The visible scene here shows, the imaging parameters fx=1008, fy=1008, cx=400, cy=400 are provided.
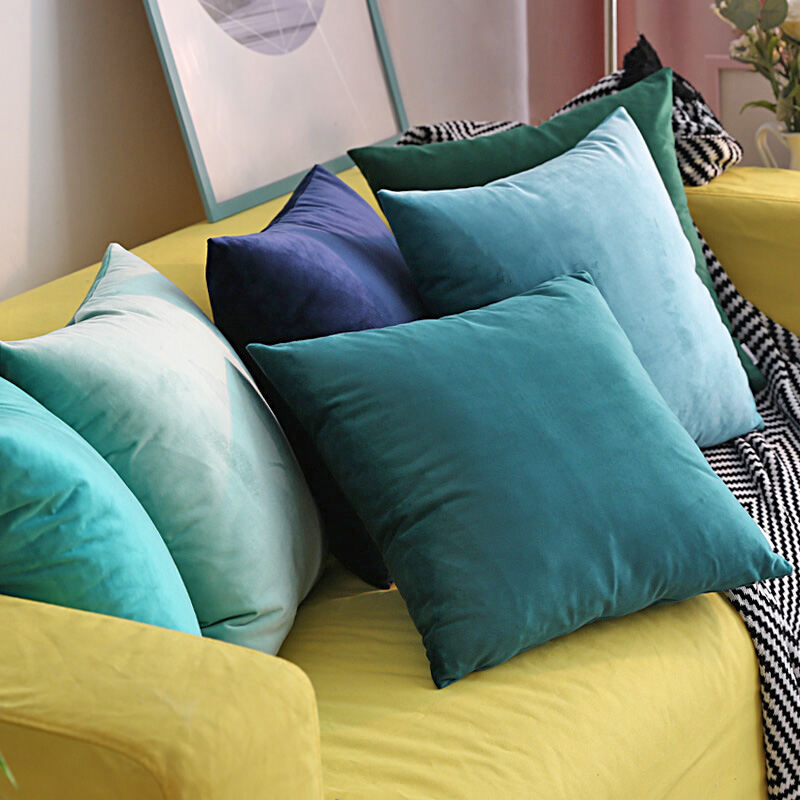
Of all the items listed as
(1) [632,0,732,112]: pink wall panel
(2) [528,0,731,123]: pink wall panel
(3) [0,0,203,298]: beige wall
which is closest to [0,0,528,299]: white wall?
(3) [0,0,203,298]: beige wall

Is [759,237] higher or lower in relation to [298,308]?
lower

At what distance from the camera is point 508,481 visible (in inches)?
40.6

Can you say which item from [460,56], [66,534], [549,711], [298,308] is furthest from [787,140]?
[66,534]

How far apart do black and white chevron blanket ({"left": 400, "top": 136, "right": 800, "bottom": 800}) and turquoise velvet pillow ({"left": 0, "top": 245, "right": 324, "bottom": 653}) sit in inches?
20.9

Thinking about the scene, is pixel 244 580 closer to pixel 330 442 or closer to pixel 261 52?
pixel 330 442

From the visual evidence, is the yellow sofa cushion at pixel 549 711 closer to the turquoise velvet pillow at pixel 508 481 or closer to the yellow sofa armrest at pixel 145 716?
the turquoise velvet pillow at pixel 508 481

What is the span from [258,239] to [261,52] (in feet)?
3.08

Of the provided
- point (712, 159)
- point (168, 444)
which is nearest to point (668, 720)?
point (168, 444)

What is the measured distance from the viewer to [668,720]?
102cm

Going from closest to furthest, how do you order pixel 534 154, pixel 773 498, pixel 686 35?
pixel 773 498 < pixel 534 154 < pixel 686 35

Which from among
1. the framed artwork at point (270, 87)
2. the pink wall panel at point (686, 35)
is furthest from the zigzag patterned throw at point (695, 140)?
the pink wall panel at point (686, 35)

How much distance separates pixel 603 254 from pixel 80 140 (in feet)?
3.17

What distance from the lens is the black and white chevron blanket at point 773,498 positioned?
1142 millimetres

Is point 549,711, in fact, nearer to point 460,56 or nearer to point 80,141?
point 80,141
